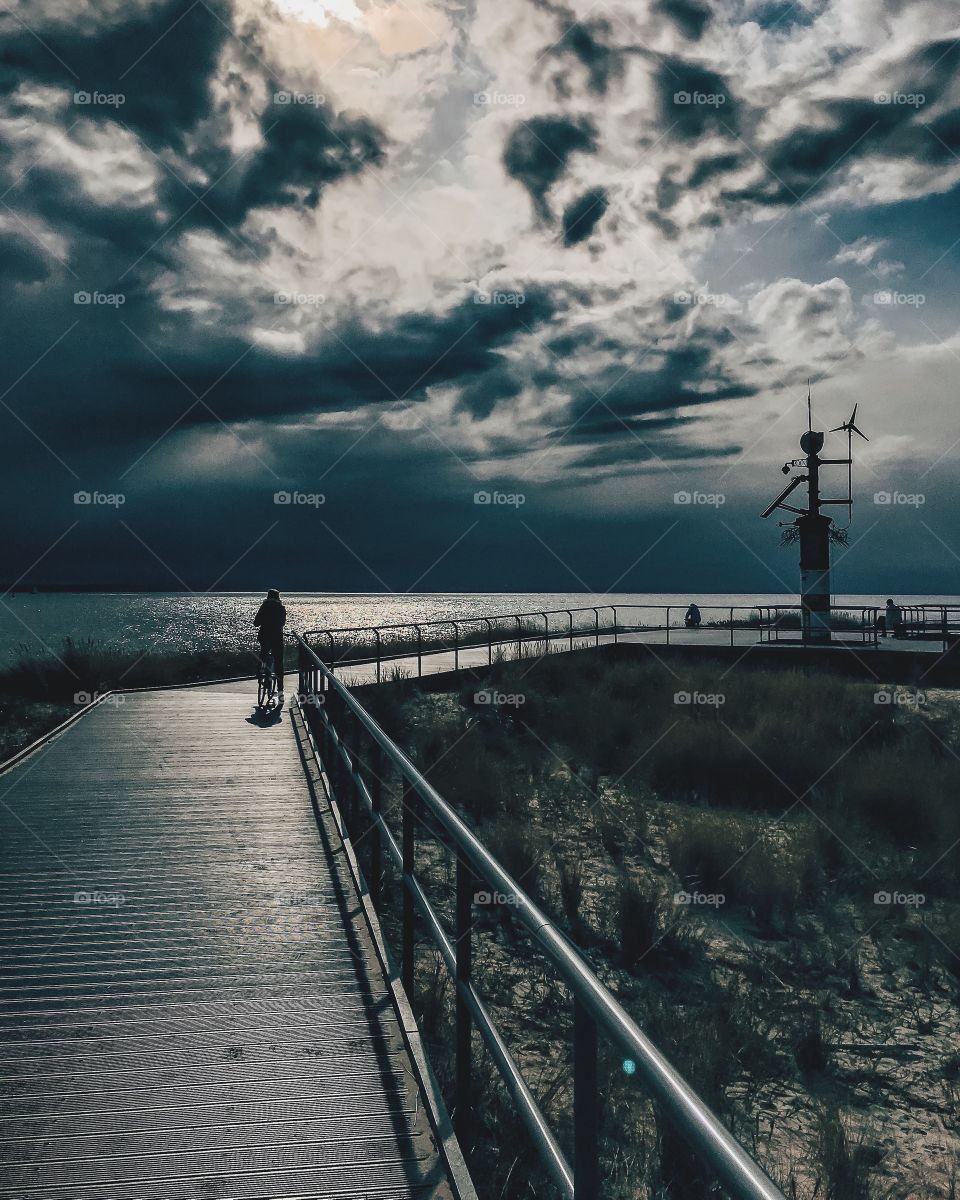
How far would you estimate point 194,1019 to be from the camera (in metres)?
4.07

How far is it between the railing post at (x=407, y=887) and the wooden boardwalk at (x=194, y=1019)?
0.50 feet

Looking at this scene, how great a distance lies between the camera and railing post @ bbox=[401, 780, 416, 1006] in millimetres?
4172

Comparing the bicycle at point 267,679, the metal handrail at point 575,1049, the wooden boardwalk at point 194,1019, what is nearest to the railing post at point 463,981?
the metal handrail at point 575,1049

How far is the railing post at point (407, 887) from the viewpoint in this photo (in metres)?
4.17

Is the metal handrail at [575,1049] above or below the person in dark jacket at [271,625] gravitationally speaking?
below

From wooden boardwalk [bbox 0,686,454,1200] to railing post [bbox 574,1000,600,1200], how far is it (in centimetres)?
96

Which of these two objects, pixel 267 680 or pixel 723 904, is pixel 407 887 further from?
pixel 267 680

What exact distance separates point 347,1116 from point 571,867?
18.6ft

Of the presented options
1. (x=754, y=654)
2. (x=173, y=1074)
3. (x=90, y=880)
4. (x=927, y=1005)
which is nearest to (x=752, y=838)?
(x=927, y=1005)

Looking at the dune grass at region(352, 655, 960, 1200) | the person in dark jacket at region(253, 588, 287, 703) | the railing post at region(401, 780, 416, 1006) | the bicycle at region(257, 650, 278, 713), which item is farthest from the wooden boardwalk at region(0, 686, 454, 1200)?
the bicycle at region(257, 650, 278, 713)

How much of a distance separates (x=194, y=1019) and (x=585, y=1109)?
2.64m

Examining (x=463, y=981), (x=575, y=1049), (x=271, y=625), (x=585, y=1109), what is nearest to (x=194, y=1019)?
(x=463, y=981)

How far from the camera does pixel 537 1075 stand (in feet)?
17.5

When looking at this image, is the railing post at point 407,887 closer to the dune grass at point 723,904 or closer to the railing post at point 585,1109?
the dune grass at point 723,904
